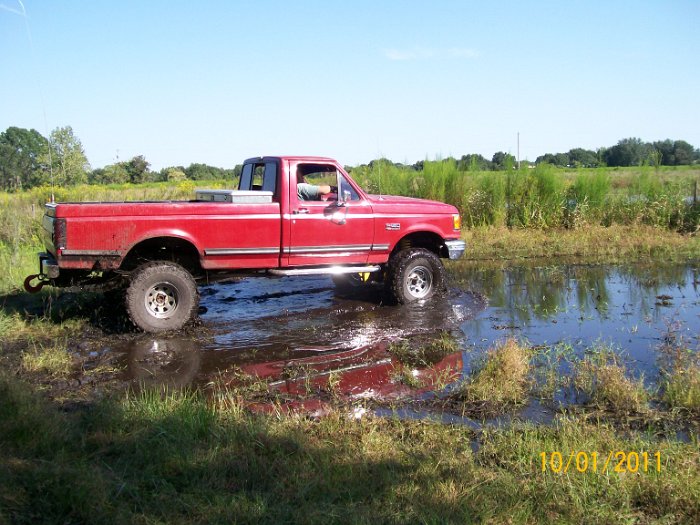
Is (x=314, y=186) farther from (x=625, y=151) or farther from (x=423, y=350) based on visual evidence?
(x=625, y=151)

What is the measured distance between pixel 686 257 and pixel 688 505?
10.7 meters

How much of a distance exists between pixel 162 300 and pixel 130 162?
2504 cm

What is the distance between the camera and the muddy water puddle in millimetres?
5883

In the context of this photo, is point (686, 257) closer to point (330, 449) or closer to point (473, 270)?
point (473, 270)

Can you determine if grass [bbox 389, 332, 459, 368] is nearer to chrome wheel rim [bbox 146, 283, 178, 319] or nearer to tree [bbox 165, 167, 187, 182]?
chrome wheel rim [bbox 146, 283, 178, 319]

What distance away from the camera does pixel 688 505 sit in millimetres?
3455

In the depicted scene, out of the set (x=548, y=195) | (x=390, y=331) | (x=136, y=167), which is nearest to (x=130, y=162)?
(x=136, y=167)

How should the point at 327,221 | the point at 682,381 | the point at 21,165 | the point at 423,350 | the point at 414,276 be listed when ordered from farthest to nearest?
the point at 21,165, the point at 414,276, the point at 327,221, the point at 423,350, the point at 682,381

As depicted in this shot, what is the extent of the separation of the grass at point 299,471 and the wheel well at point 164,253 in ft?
10.8

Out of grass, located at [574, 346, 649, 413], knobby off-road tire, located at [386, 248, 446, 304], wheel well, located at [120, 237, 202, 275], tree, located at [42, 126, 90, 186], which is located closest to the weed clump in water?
grass, located at [574, 346, 649, 413]

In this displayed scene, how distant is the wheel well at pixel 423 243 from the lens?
953cm

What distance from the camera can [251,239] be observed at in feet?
26.4

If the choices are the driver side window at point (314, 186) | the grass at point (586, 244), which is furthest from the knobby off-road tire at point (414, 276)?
the grass at point (586, 244)

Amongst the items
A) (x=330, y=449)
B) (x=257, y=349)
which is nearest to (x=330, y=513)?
(x=330, y=449)
